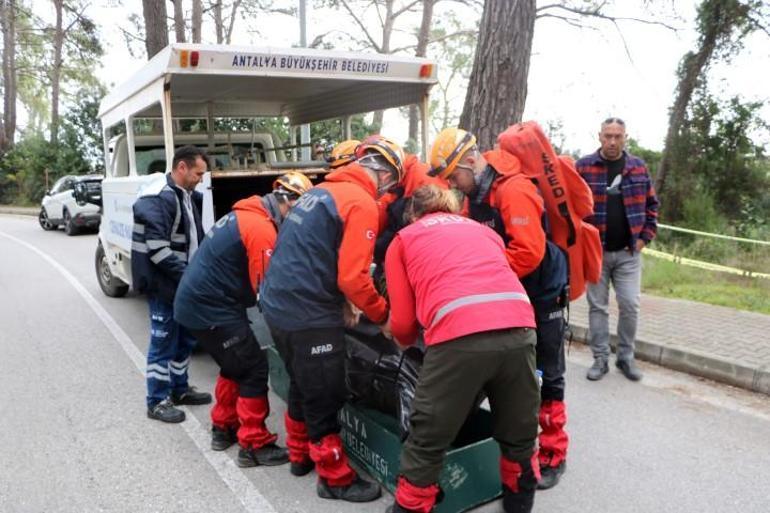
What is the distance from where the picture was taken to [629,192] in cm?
457

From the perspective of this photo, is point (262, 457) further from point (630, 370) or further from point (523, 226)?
point (630, 370)

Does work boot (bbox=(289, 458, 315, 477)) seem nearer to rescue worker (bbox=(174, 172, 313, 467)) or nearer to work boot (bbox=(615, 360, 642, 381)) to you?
rescue worker (bbox=(174, 172, 313, 467))

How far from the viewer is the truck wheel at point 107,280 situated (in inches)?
312

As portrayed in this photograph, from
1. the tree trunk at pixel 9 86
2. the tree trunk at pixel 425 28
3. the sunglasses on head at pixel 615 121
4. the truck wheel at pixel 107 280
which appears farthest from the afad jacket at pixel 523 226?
the tree trunk at pixel 9 86

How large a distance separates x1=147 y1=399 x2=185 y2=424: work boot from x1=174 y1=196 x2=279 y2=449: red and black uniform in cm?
81

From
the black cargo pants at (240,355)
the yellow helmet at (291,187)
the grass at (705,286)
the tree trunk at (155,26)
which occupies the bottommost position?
the grass at (705,286)

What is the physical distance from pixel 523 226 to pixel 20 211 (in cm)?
2708

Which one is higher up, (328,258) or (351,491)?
(328,258)

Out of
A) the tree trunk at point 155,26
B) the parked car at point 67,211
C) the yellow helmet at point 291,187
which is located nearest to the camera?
the yellow helmet at point 291,187

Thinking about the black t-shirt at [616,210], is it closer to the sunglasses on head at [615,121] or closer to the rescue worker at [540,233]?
the sunglasses on head at [615,121]

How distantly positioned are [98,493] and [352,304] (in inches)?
67.5

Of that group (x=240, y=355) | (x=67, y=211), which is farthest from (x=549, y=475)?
(x=67, y=211)

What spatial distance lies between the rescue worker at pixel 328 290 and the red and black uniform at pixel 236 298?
364mm

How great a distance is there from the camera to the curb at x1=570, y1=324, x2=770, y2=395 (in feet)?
15.0
